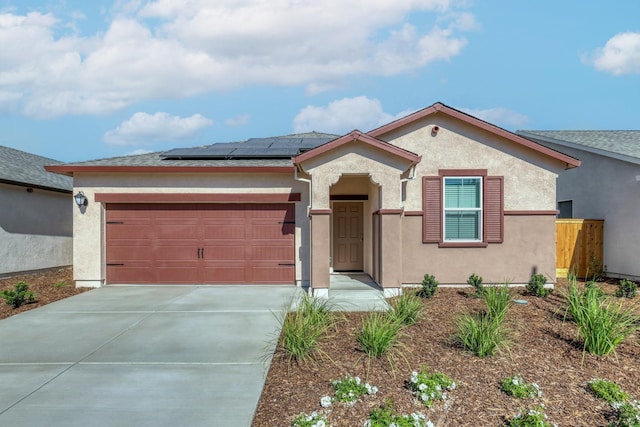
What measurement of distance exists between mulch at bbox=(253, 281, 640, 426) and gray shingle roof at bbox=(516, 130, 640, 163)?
782 centimetres

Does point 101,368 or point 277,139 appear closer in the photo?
point 101,368

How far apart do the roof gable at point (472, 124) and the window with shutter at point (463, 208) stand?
1.06m

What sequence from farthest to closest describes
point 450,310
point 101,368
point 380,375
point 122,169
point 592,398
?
point 122,169 → point 450,310 → point 101,368 → point 380,375 → point 592,398

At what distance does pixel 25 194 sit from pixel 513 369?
49.3 feet

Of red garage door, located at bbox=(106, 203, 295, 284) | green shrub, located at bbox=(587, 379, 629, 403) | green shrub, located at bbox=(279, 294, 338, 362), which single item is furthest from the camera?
red garage door, located at bbox=(106, 203, 295, 284)

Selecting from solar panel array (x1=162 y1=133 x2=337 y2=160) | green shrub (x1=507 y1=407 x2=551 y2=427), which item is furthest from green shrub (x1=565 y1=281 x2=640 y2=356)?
solar panel array (x1=162 y1=133 x2=337 y2=160)

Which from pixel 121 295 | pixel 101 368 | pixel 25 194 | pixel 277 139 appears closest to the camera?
pixel 101 368

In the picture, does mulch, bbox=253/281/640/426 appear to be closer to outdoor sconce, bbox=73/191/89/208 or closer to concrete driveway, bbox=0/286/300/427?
concrete driveway, bbox=0/286/300/427

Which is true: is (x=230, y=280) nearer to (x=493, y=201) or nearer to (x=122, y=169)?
(x=122, y=169)

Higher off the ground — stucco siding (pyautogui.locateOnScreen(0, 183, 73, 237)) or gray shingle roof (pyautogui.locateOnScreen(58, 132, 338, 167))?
gray shingle roof (pyautogui.locateOnScreen(58, 132, 338, 167))

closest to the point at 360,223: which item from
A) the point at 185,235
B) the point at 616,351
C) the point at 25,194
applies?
the point at 185,235

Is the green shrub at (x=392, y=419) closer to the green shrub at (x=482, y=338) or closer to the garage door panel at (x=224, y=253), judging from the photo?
the green shrub at (x=482, y=338)

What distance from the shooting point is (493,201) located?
10578 millimetres

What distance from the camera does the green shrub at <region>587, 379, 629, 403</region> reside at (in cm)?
448
